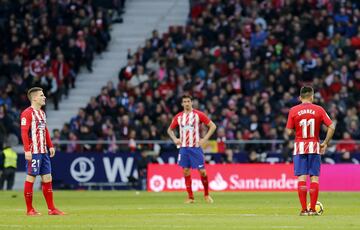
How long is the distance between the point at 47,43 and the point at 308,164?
2710 cm

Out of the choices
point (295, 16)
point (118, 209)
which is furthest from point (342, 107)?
point (118, 209)

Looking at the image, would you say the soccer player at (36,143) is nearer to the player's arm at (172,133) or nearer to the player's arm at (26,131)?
the player's arm at (26,131)

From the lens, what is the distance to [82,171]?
39125mm

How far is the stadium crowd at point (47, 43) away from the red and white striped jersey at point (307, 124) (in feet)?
77.0

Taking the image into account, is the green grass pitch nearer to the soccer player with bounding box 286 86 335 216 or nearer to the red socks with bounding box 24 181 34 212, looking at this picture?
the red socks with bounding box 24 181 34 212

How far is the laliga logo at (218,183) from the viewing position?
36719 millimetres

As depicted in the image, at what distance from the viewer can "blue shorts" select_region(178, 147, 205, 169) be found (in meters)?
27.5

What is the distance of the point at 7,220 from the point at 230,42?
24932mm

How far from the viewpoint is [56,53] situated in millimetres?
45562

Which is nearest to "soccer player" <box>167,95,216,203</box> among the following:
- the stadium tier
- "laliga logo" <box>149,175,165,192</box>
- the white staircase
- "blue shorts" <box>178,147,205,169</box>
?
"blue shorts" <box>178,147,205,169</box>

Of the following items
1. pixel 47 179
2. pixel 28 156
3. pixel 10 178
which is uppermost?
pixel 10 178

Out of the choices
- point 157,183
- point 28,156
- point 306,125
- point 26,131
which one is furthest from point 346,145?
point 28,156

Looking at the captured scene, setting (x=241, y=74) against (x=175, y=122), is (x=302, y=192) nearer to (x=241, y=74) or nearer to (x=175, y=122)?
(x=175, y=122)

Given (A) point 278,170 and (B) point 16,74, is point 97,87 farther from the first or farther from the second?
(A) point 278,170
